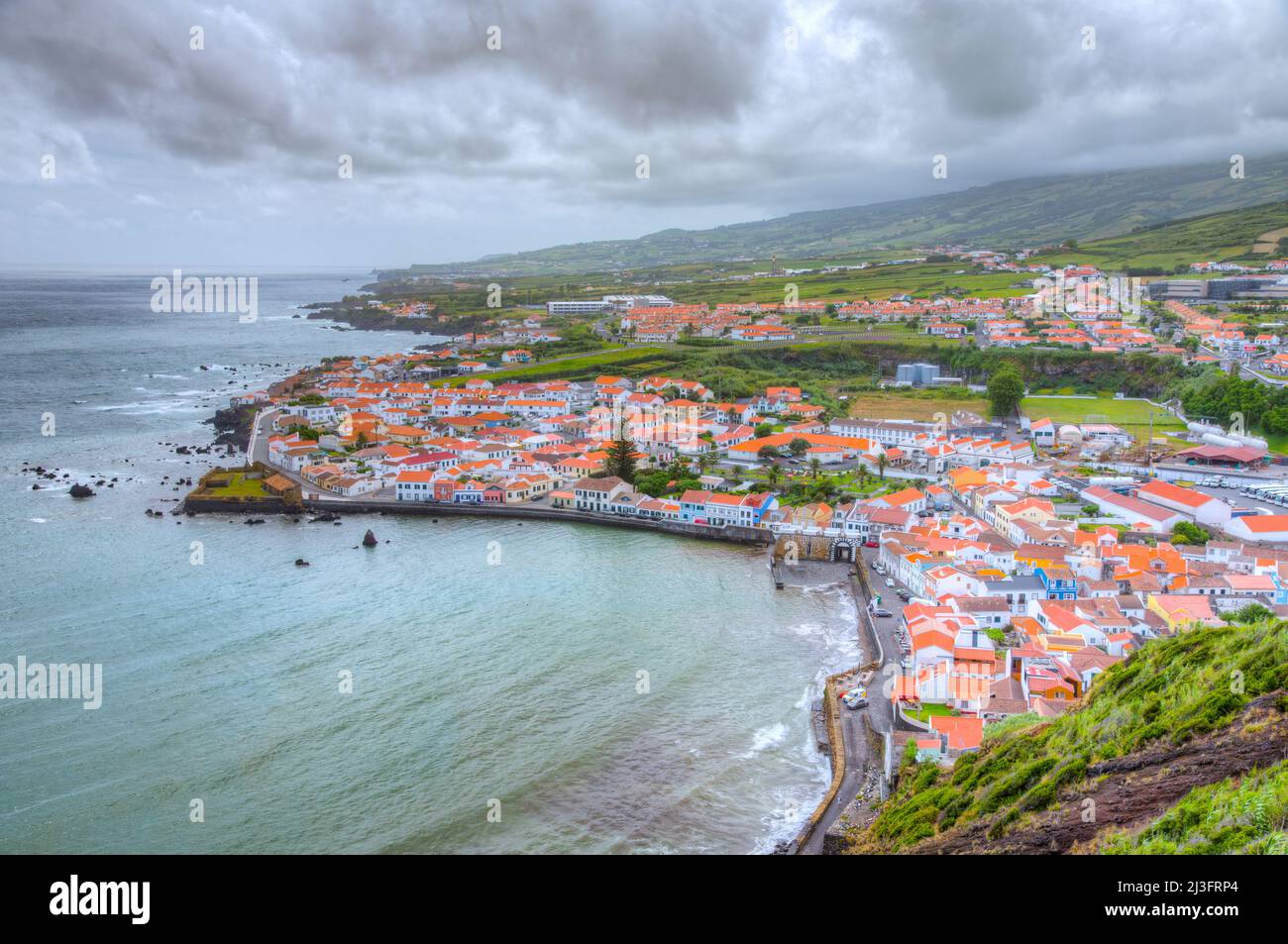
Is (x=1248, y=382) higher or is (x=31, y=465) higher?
(x=1248, y=382)

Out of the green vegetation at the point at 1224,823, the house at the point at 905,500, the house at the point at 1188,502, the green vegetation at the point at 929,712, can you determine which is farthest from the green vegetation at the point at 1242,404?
the green vegetation at the point at 1224,823

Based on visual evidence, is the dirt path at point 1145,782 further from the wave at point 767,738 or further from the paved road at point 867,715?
the wave at point 767,738

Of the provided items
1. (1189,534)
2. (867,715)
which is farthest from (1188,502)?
(867,715)

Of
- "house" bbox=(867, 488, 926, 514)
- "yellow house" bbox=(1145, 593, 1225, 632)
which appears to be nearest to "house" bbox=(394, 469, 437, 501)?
"house" bbox=(867, 488, 926, 514)

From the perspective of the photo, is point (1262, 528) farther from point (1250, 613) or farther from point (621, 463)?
point (621, 463)

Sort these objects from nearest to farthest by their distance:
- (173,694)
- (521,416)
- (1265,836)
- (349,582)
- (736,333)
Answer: (1265,836), (173,694), (349,582), (521,416), (736,333)

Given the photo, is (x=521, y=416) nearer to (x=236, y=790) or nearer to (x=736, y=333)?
(x=736, y=333)
